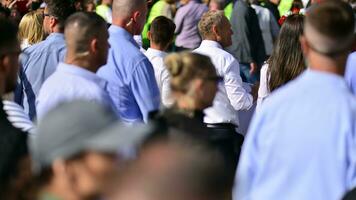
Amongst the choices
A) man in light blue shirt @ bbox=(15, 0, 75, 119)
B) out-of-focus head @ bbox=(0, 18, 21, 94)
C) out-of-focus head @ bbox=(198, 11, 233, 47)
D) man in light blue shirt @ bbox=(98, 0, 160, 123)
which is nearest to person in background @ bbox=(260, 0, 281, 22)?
out-of-focus head @ bbox=(198, 11, 233, 47)

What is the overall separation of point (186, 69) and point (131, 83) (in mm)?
1749

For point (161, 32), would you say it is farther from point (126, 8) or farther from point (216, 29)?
point (126, 8)

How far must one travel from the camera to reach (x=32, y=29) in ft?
29.5

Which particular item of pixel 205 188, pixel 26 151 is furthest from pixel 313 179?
pixel 205 188

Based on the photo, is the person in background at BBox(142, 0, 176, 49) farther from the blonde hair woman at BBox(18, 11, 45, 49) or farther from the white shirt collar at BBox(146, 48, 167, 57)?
the white shirt collar at BBox(146, 48, 167, 57)

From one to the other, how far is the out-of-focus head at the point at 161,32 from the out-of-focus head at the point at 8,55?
157 inches

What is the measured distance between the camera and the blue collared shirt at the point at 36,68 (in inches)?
289

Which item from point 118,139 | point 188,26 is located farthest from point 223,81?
point 188,26

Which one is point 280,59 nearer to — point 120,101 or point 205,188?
point 120,101

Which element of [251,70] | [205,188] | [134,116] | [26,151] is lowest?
[251,70]

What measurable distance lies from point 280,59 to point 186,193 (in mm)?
4656

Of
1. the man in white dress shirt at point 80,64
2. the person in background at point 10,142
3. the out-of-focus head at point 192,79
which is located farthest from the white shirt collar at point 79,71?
the person in background at point 10,142

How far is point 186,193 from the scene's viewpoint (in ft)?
7.57

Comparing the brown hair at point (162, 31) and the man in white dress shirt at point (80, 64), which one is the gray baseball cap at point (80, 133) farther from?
the brown hair at point (162, 31)
